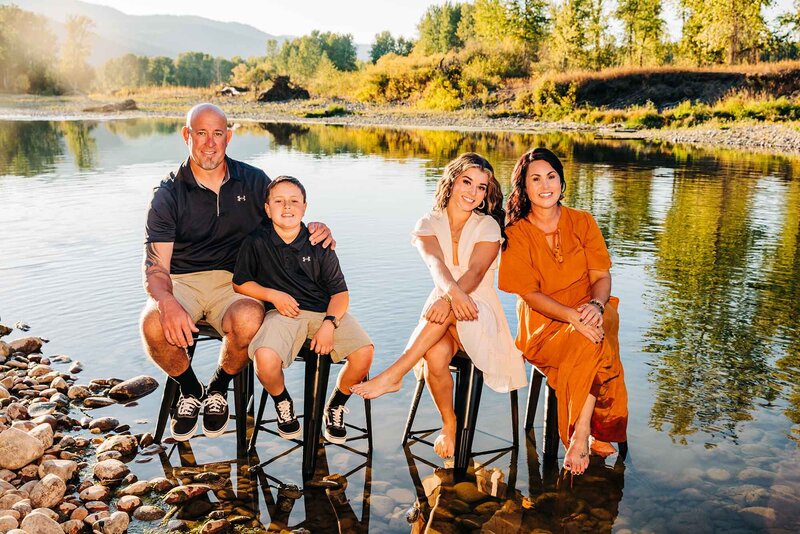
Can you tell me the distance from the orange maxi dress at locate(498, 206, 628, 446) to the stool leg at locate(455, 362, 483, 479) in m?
0.35

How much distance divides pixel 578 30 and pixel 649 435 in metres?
42.9

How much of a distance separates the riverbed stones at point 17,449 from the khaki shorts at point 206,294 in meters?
0.96

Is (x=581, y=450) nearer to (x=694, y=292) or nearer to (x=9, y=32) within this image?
(x=694, y=292)

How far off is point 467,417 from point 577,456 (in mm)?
542

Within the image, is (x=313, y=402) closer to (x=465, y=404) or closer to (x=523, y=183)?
(x=465, y=404)

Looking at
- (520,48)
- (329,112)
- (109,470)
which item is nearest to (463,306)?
(109,470)

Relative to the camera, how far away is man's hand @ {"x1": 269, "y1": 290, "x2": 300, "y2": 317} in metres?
3.55

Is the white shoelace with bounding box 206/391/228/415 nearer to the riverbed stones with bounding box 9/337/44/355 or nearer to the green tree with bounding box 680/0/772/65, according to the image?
the riverbed stones with bounding box 9/337/44/355

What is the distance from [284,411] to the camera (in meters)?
3.53

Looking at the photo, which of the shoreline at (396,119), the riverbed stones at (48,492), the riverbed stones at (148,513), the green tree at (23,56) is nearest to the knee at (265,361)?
the riverbed stones at (148,513)

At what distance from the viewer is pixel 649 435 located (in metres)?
3.94

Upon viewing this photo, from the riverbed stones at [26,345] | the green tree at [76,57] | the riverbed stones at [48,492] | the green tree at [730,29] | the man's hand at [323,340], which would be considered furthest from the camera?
the green tree at [76,57]

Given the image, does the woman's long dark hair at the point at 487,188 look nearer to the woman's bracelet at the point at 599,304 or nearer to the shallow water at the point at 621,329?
the woman's bracelet at the point at 599,304

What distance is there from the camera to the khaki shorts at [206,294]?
3.88 metres
